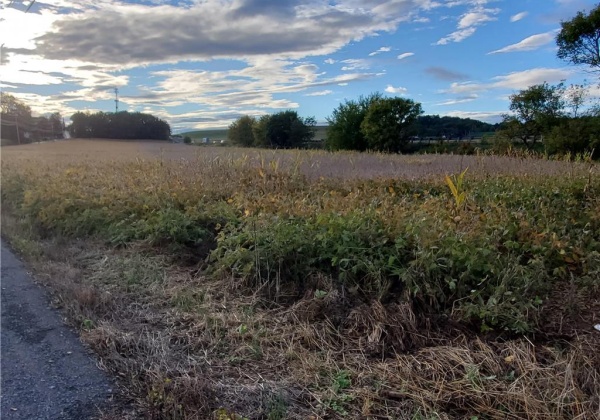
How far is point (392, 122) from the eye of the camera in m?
35.2

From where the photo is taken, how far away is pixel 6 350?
10.1 feet

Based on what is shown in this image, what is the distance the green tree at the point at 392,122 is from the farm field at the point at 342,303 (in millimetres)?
29373

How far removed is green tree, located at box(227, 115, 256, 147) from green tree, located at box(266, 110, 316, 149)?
2956 millimetres

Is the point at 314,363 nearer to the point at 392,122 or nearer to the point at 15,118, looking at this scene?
the point at 15,118

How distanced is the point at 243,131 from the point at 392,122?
16887 millimetres

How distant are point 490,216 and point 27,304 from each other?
4.92m

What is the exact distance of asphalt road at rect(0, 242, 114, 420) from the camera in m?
2.40

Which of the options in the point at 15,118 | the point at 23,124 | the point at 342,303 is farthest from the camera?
the point at 23,124

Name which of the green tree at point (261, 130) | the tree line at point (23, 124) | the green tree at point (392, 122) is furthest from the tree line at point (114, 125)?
the green tree at point (392, 122)

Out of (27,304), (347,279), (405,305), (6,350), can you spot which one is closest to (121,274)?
(27,304)

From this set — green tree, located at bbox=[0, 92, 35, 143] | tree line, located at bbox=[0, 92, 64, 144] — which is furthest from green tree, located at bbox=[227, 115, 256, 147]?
green tree, located at bbox=[0, 92, 35, 143]

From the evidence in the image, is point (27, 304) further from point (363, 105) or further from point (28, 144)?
point (363, 105)

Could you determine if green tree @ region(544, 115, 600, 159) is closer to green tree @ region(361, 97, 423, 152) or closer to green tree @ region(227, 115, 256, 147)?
green tree @ region(361, 97, 423, 152)

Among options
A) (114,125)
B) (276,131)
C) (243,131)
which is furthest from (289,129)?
(114,125)
